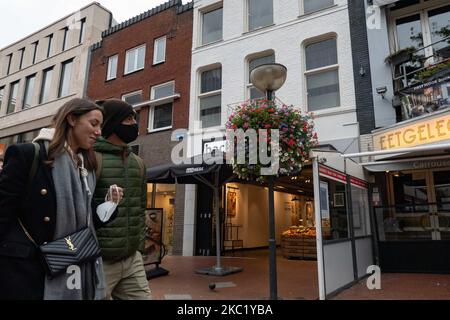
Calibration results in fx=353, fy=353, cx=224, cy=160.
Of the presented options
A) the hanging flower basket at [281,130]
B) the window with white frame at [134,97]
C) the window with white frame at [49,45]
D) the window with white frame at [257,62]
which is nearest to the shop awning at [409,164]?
the hanging flower basket at [281,130]

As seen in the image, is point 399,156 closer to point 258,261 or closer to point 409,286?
point 409,286

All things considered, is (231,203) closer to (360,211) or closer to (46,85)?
(360,211)

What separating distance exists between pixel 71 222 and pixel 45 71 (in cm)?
2167

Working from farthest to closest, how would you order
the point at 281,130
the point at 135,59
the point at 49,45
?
the point at 49,45
the point at 135,59
the point at 281,130

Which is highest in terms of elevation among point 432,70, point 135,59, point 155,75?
point 135,59

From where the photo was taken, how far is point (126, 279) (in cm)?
243

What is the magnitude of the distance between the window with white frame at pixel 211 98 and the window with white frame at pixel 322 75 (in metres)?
3.27

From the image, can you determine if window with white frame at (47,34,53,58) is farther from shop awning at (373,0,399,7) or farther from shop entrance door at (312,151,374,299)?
shop entrance door at (312,151,374,299)

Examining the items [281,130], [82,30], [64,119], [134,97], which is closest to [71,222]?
[64,119]

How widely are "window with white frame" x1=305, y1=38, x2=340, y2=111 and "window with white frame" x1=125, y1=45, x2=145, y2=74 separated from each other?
770 centimetres

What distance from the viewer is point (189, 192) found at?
12422 millimetres

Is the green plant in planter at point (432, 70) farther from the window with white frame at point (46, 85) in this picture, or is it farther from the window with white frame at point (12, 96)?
the window with white frame at point (12, 96)
